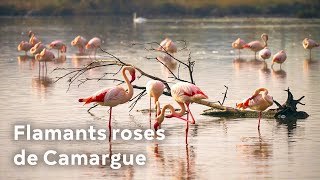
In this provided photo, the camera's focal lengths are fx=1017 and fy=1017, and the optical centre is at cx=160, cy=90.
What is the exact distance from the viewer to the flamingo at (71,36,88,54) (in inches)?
1465

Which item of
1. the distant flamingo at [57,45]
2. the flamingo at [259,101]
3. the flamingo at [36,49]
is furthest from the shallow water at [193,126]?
the distant flamingo at [57,45]

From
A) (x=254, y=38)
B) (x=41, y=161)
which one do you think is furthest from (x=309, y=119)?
(x=254, y=38)

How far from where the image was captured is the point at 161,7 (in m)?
81.1

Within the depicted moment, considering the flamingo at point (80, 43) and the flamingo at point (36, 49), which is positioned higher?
the flamingo at point (80, 43)

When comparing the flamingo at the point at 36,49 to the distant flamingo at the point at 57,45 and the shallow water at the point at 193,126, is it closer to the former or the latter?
the shallow water at the point at 193,126

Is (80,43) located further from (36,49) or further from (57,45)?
(36,49)

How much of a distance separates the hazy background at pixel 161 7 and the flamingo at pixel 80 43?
3959 centimetres

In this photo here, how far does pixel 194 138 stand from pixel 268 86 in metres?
7.75

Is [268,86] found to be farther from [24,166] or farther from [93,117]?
[24,166]

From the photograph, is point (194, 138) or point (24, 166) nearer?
point (24, 166)

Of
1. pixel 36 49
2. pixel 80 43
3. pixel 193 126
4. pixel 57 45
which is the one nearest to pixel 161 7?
pixel 80 43

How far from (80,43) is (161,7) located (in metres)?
44.1

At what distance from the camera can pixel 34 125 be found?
1772 centimetres

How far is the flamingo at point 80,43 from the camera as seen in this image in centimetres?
3722
